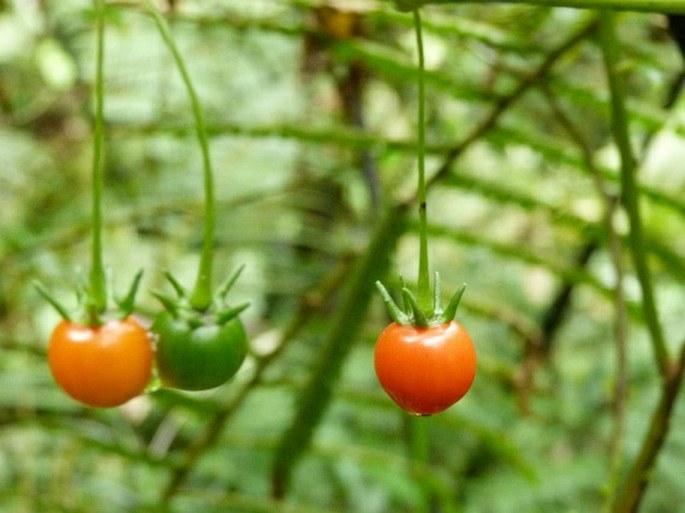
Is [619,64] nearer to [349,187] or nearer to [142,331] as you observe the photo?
[142,331]

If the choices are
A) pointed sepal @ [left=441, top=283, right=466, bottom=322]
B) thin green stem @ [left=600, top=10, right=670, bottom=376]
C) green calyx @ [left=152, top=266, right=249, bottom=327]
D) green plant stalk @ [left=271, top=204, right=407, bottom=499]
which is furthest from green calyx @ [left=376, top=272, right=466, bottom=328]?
green plant stalk @ [left=271, top=204, right=407, bottom=499]

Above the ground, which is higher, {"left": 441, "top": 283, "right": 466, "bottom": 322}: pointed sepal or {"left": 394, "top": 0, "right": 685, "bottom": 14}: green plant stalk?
{"left": 394, "top": 0, "right": 685, "bottom": 14}: green plant stalk

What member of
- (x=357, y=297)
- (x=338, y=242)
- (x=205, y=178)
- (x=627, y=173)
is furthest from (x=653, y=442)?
(x=338, y=242)

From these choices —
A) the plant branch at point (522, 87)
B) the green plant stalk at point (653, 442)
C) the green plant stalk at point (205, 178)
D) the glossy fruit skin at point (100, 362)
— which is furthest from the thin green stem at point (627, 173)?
the glossy fruit skin at point (100, 362)

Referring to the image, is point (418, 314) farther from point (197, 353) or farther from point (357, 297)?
point (357, 297)

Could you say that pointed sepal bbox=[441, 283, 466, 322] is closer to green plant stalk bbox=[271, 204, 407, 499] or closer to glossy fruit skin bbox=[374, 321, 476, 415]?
glossy fruit skin bbox=[374, 321, 476, 415]

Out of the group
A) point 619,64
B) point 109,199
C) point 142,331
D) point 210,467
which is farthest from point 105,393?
point 109,199

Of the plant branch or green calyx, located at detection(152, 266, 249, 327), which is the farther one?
the plant branch

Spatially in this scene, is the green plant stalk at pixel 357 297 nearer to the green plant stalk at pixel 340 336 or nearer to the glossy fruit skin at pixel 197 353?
the green plant stalk at pixel 340 336
